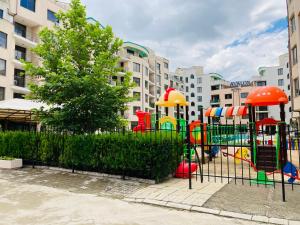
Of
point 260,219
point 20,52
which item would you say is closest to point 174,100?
point 260,219

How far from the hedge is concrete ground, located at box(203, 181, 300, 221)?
214 centimetres

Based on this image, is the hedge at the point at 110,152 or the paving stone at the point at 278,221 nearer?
the paving stone at the point at 278,221

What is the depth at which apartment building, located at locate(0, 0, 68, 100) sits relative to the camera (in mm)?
27062

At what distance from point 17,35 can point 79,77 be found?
2338 centimetres

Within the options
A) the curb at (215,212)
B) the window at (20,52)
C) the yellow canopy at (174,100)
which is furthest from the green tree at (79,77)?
the window at (20,52)

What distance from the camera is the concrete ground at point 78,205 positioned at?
5.16 m

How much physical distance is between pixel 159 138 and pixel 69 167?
14.0 ft

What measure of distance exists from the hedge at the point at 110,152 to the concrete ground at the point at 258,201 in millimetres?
2137

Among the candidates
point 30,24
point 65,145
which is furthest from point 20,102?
point 30,24

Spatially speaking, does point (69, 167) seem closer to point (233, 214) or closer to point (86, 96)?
point (86, 96)

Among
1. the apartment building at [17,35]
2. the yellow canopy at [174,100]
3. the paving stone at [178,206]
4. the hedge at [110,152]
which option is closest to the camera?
the paving stone at [178,206]

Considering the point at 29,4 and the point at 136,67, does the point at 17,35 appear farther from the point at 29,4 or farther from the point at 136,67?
the point at 136,67

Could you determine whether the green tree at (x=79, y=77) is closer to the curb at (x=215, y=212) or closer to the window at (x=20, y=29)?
the curb at (x=215, y=212)

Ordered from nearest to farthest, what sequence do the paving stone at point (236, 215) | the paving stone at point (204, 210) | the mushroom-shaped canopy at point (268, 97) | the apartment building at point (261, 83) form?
the paving stone at point (236, 215), the paving stone at point (204, 210), the mushroom-shaped canopy at point (268, 97), the apartment building at point (261, 83)
